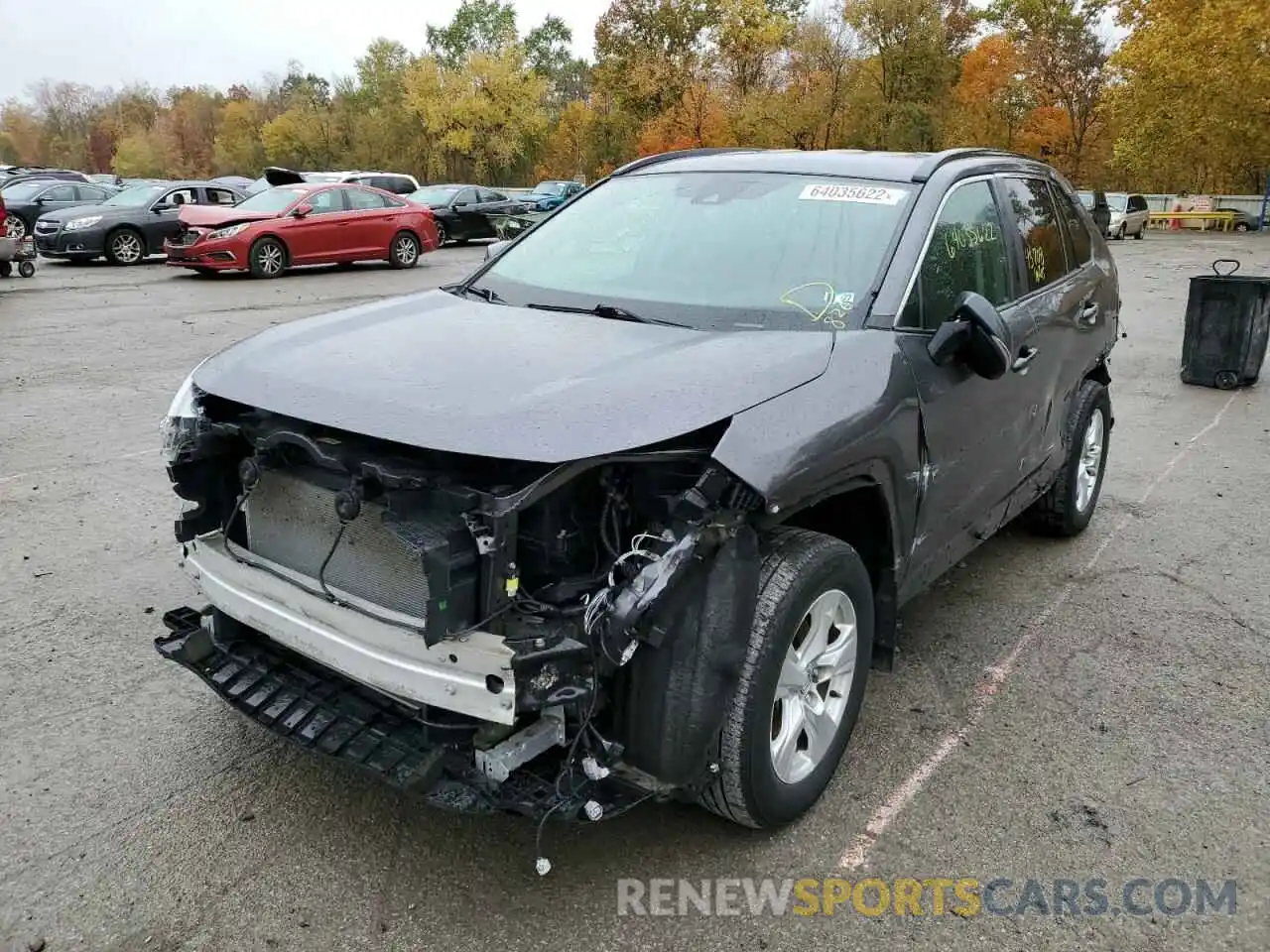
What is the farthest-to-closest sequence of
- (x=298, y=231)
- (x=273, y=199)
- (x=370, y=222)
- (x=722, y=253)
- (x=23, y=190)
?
1. (x=23, y=190)
2. (x=370, y=222)
3. (x=273, y=199)
4. (x=298, y=231)
5. (x=722, y=253)

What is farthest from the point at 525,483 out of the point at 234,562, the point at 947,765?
the point at 947,765

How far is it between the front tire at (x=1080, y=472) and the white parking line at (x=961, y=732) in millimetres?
224

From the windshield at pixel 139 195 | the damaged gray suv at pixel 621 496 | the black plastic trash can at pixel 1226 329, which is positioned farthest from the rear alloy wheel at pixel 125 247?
the damaged gray suv at pixel 621 496

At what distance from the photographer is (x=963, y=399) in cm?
351

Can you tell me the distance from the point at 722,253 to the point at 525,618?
1767mm

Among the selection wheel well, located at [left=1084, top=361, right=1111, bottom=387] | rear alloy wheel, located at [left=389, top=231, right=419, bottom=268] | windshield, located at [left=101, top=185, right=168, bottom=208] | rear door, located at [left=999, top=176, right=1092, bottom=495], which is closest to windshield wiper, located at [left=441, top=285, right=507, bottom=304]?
rear door, located at [left=999, top=176, right=1092, bottom=495]

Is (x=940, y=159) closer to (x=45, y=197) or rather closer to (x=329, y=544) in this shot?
(x=329, y=544)

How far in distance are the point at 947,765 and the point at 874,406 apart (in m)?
1.26

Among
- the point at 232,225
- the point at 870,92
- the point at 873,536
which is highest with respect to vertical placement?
the point at 870,92

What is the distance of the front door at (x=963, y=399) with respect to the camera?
3348 millimetres

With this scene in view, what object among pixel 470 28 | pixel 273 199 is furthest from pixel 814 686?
pixel 470 28

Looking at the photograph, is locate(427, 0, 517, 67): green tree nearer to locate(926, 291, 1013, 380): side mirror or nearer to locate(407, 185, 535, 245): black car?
locate(407, 185, 535, 245): black car

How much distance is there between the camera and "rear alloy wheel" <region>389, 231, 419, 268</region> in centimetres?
1978

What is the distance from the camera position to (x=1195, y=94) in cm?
3666
